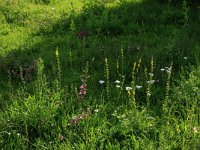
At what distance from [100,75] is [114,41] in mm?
1987

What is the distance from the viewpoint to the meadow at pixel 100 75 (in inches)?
232

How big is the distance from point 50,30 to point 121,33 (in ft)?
6.99

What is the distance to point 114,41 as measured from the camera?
989 cm

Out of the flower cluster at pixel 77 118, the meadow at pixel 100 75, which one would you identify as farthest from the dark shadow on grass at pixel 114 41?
the flower cluster at pixel 77 118

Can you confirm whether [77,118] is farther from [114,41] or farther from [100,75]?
[114,41]

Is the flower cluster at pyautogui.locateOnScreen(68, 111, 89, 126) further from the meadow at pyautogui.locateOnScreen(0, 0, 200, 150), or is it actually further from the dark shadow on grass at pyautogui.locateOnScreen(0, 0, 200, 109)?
the dark shadow on grass at pyautogui.locateOnScreen(0, 0, 200, 109)

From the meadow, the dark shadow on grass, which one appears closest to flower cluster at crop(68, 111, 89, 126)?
the meadow

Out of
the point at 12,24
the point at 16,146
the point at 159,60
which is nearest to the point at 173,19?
the point at 159,60

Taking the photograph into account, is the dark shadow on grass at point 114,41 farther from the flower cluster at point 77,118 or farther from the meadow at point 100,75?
the flower cluster at point 77,118

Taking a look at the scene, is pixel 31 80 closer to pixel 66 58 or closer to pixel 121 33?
pixel 66 58

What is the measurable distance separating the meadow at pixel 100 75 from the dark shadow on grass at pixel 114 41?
0.09 feet

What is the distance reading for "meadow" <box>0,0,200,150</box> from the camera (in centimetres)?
590

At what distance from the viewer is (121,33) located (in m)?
10.7

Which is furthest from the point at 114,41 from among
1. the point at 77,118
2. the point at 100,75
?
the point at 77,118
